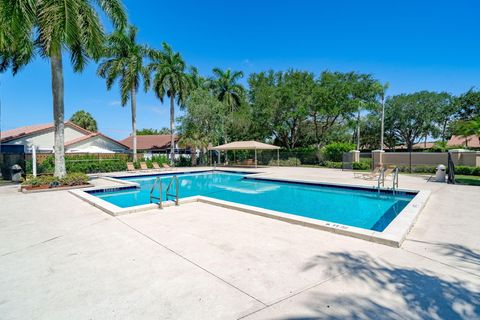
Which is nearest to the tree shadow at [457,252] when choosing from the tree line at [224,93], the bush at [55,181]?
the tree line at [224,93]

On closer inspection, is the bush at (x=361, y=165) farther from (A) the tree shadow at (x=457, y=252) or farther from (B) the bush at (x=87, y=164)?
(B) the bush at (x=87, y=164)

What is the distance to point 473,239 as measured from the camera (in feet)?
14.6

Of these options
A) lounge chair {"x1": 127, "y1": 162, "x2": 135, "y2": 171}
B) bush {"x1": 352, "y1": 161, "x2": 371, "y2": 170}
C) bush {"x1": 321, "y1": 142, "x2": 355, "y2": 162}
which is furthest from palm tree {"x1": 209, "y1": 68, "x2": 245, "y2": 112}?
bush {"x1": 352, "y1": 161, "x2": 371, "y2": 170}

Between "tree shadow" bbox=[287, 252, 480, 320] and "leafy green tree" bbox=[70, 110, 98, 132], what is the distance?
47.7 m

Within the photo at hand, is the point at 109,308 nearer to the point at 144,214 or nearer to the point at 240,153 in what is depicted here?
the point at 144,214

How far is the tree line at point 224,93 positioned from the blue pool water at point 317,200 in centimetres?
484

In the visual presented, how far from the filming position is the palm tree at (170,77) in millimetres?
23422

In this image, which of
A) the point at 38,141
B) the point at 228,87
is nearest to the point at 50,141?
the point at 38,141

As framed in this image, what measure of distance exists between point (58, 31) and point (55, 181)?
6039 millimetres

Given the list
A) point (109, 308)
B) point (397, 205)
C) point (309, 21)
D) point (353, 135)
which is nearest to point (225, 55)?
point (309, 21)

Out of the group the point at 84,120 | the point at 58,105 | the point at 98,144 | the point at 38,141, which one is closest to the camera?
the point at 58,105

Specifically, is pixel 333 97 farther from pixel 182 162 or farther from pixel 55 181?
pixel 55 181

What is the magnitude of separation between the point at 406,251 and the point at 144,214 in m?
5.54

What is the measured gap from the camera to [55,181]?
10.8 metres
